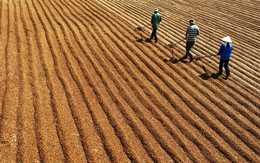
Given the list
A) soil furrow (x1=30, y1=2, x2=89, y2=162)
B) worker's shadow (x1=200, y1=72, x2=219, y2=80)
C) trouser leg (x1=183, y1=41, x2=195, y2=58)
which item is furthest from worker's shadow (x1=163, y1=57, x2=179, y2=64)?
soil furrow (x1=30, y1=2, x2=89, y2=162)

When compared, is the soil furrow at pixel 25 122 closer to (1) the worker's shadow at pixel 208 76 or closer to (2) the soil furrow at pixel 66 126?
(2) the soil furrow at pixel 66 126

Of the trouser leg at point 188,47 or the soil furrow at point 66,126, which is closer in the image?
the soil furrow at point 66,126

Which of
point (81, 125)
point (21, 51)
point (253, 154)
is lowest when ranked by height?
point (253, 154)

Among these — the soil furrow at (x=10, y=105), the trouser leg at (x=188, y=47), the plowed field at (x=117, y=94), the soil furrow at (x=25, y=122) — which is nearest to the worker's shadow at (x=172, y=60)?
the plowed field at (x=117, y=94)

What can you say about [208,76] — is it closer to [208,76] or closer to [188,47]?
[208,76]

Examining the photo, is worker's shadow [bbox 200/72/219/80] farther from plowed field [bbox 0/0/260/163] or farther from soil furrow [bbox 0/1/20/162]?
soil furrow [bbox 0/1/20/162]

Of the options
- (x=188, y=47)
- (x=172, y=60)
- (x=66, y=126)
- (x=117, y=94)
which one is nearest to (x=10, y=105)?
(x=66, y=126)

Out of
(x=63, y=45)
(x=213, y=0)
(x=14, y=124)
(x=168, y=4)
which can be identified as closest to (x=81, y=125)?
(x=14, y=124)

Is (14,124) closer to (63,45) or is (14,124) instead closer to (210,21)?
(63,45)
